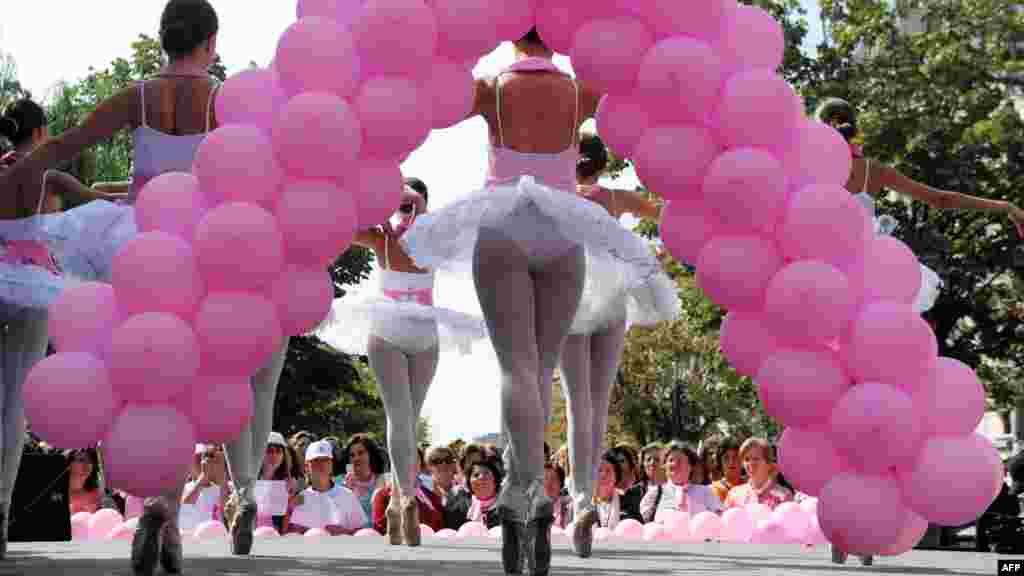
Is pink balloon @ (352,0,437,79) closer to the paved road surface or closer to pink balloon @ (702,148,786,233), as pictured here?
pink balloon @ (702,148,786,233)

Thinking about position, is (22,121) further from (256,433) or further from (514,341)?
(514,341)

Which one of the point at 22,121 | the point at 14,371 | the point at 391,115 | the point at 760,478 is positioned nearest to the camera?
the point at 391,115

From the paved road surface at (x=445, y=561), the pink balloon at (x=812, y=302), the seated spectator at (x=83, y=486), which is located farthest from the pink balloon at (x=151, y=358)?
the seated spectator at (x=83, y=486)

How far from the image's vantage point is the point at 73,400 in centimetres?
580

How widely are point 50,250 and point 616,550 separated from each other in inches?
150

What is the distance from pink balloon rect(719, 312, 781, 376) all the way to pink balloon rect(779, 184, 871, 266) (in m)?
0.29

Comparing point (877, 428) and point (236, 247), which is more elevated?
point (236, 247)

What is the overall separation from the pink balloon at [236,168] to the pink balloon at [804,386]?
6.46 ft

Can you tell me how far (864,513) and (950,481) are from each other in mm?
312

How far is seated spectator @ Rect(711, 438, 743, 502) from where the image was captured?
538 inches

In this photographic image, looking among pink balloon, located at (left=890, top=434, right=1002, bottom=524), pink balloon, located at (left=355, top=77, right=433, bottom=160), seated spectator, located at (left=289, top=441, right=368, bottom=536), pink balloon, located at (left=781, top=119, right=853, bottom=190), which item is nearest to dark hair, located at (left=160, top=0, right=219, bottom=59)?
pink balloon, located at (left=355, top=77, right=433, bottom=160)

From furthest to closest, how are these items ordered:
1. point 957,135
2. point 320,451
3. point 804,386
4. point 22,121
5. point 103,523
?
point 957,135
point 320,451
point 103,523
point 22,121
point 804,386

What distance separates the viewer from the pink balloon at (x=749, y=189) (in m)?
6.11

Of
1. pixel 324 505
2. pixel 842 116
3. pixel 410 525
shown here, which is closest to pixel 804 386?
pixel 842 116
